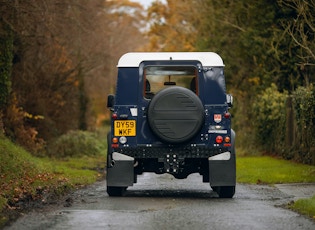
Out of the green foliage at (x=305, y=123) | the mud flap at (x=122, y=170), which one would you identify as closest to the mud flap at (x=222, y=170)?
the mud flap at (x=122, y=170)

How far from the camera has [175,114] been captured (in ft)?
54.1

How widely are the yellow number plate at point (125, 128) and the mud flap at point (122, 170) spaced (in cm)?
42

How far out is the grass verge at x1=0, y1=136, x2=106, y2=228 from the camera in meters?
15.2

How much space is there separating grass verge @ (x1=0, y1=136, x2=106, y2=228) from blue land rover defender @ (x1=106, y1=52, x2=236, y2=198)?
5.38ft

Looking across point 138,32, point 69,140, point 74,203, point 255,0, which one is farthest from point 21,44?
point 138,32

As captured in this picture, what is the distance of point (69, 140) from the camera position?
106ft

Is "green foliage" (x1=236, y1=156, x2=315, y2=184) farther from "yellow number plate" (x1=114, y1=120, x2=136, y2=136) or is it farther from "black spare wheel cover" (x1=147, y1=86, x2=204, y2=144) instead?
"yellow number plate" (x1=114, y1=120, x2=136, y2=136)

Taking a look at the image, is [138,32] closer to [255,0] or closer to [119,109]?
[255,0]

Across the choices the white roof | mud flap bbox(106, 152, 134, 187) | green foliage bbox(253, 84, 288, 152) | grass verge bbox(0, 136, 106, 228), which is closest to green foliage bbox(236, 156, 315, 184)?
green foliage bbox(253, 84, 288, 152)

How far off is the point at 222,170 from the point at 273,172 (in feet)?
22.3

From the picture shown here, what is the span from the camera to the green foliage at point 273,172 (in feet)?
70.8

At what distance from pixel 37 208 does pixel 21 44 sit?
14764mm

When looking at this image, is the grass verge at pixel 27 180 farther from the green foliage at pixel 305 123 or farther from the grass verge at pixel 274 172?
the green foliage at pixel 305 123

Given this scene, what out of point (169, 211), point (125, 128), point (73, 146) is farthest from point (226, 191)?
point (73, 146)
